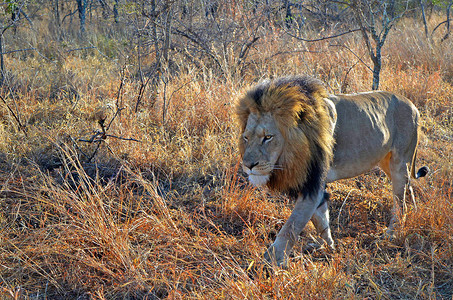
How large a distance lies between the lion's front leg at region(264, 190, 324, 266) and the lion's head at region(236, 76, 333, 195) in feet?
0.23

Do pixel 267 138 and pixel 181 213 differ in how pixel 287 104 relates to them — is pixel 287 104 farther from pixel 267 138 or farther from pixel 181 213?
pixel 181 213

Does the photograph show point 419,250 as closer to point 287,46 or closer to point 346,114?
point 346,114

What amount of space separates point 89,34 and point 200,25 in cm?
564

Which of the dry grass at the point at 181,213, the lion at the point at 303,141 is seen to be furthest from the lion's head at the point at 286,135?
the dry grass at the point at 181,213

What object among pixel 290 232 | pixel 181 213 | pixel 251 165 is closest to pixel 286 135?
pixel 251 165

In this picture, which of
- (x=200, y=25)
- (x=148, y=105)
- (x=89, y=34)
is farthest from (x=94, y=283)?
(x=89, y=34)

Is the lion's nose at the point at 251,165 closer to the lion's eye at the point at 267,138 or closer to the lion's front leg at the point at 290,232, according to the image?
the lion's eye at the point at 267,138

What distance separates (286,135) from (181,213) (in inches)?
43.3

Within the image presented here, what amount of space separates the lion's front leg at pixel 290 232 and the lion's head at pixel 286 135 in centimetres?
7

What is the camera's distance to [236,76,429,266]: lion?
99.9 inches

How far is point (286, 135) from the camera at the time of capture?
2.54 metres

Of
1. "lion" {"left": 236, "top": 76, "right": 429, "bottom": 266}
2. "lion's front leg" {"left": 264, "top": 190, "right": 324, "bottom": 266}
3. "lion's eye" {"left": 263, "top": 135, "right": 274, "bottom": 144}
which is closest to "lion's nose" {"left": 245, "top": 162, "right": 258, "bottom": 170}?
"lion" {"left": 236, "top": 76, "right": 429, "bottom": 266}

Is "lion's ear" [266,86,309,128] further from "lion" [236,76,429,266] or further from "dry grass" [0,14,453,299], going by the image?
"dry grass" [0,14,453,299]

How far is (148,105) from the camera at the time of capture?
17.6 feet
